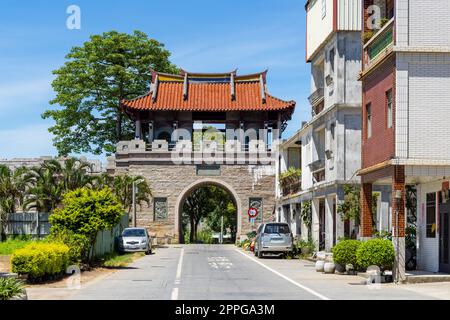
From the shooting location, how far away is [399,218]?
23.6 metres

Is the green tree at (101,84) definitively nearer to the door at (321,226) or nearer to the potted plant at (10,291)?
the door at (321,226)

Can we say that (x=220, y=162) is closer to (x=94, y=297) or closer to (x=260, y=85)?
(x=260, y=85)

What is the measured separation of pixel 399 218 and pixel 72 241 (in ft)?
35.2

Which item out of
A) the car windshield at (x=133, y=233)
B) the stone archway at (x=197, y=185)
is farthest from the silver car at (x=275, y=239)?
the stone archway at (x=197, y=185)

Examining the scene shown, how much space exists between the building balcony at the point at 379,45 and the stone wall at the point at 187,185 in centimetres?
3384

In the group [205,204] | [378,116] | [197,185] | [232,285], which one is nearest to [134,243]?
[197,185]

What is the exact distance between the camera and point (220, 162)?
201 ft

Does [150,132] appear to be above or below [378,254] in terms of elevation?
above

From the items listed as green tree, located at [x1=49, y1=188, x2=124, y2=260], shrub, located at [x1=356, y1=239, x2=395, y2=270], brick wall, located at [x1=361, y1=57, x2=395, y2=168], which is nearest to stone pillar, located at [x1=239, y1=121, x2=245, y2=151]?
green tree, located at [x1=49, y1=188, x2=124, y2=260]

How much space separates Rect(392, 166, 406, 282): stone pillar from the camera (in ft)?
76.1

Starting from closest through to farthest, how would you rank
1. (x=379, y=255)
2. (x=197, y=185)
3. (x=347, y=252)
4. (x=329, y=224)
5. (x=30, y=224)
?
(x=379, y=255) < (x=347, y=252) < (x=329, y=224) < (x=30, y=224) < (x=197, y=185)

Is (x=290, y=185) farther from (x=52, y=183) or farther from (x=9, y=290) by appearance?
(x=9, y=290)

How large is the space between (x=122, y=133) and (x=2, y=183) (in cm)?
1875

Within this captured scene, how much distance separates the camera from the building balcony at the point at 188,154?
2398 inches
